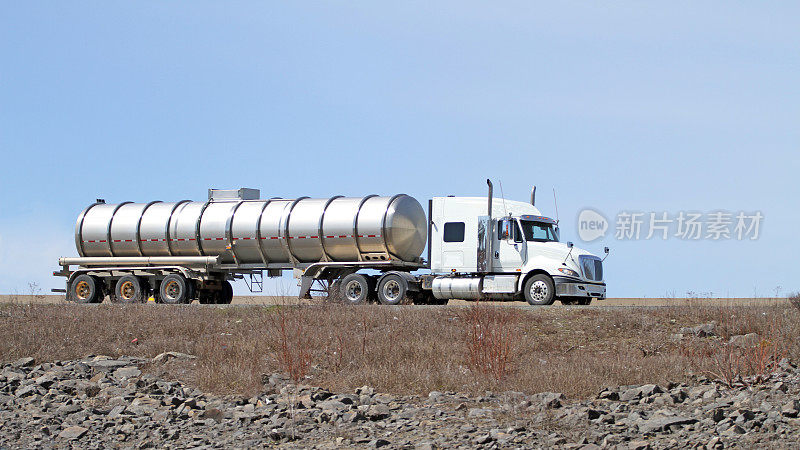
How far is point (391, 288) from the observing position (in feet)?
78.9

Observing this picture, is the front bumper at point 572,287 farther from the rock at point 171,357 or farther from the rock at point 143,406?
the rock at point 143,406

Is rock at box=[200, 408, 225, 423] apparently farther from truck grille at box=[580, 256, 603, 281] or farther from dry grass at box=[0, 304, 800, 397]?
truck grille at box=[580, 256, 603, 281]

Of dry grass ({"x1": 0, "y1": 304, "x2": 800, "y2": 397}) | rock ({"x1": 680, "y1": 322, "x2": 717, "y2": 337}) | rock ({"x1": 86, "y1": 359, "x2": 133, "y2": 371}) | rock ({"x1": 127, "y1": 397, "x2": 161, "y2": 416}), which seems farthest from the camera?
rock ({"x1": 680, "y1": 322, "x2": 717, "y2": 337})

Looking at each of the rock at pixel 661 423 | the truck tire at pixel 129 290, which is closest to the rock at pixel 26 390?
the rock at pixel 661 423

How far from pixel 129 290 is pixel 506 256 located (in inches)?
526

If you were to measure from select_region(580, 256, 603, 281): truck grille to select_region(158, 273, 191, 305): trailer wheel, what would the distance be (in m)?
13.0

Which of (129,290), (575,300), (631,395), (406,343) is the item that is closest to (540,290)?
(575,300)

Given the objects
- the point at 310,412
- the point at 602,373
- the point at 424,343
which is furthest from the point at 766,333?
the point at 310,412

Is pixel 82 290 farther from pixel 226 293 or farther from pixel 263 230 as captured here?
pixel 263 230

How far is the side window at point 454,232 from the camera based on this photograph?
77.6 ft

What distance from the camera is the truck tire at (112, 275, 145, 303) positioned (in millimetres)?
27344

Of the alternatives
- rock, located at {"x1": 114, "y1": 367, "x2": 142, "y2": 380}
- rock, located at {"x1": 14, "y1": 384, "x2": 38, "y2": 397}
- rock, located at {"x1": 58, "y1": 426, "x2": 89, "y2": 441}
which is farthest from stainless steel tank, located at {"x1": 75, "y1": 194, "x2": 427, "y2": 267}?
rock, located at {"x1": 58, "y1": 426, "x2": 89, "y2": 441}

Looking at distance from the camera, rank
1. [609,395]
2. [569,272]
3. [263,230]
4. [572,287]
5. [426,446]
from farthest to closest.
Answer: [263,230] → [569,272] → [572,287] → [609,395] → [426,446]

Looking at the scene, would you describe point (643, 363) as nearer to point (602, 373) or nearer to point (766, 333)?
point (602, 373)
